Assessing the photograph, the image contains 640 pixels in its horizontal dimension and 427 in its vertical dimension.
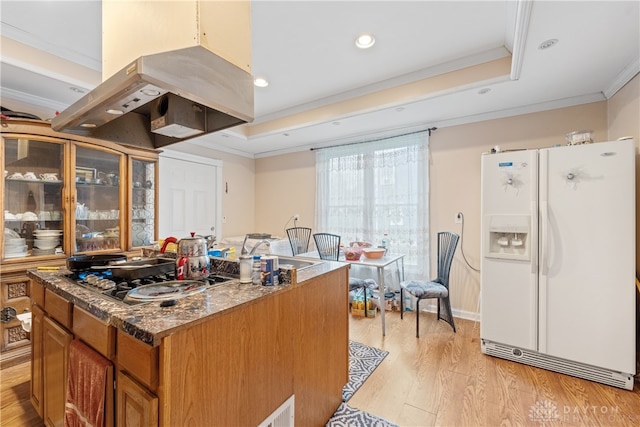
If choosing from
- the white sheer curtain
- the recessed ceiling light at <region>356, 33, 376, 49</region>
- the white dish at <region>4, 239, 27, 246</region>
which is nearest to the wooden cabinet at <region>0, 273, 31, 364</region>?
the white dish at <region>4, 239, 27, 246</region>

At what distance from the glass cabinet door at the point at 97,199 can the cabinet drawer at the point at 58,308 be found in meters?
1.39

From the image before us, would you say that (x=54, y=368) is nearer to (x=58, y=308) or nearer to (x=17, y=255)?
(x=58, y=308)

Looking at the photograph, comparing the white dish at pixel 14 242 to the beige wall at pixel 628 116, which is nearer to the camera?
the beige wall at pixel 628 116

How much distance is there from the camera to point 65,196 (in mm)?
2529

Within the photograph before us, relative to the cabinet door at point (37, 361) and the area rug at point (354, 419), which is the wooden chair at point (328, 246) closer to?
→ the area rug at point (354, 419)

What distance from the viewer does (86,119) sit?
134 cm

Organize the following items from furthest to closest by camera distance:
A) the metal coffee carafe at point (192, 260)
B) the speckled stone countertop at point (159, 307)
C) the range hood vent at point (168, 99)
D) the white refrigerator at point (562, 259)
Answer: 1. the white refrigerator at point (562, 259)
2. the metal coffee carafe at point (192, 260)
3. the range hood vent at point (168, 99)
4. the speckled stone countertop at point (159, 307)

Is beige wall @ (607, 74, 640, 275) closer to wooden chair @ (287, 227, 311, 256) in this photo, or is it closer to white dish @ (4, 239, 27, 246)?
wooden chair @ (287, 227, 311, 256)

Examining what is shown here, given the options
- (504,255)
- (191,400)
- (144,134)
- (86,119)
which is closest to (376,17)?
(144,134)

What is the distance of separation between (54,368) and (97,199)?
194 cm

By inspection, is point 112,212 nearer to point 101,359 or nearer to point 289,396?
point 101,359

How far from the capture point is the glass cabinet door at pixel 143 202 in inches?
122

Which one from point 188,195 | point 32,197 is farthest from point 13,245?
point 188,195

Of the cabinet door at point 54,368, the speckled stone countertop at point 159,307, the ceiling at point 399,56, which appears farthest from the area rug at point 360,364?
the ceiling at point 399,56
